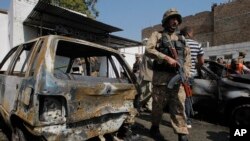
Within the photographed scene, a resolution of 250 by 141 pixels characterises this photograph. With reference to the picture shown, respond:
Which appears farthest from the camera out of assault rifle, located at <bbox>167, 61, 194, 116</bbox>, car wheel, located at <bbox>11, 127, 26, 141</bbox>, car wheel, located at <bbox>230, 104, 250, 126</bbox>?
car wheel, located at <bbox>230, 104, 250, 126</bbox>

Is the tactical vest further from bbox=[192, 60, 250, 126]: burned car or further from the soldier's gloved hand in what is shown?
bbox=[192, 60, 250, 126]: burned car

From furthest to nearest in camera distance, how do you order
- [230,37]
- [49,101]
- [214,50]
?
1. [230,37]
2. [214,50]
3. [49,101]

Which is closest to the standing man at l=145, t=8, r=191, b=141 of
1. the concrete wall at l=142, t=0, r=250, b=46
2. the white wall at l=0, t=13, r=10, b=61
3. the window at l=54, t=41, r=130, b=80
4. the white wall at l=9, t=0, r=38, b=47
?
the window at l=54, t=41, r=130, b=80

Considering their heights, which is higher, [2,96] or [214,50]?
[214,50]

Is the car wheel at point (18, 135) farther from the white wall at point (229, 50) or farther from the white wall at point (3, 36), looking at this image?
the white wall at point (229, 50)

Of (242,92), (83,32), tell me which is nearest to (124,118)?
(242,92)

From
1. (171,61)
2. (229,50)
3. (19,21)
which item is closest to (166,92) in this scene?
(171,61)

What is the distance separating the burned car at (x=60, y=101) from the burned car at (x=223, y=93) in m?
2.62

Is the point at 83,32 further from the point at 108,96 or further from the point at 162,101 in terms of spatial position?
the point at 108,96

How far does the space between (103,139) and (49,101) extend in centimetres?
91

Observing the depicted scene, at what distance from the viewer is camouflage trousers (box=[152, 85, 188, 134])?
4755 millimetres

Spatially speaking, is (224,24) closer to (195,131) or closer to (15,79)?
(195,131)

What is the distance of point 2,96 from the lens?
4789 millimetres

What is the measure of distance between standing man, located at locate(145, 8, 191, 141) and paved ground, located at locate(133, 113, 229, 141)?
676mm
